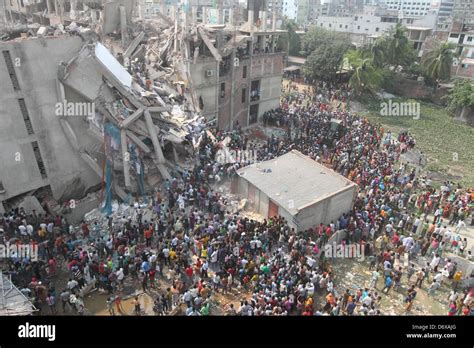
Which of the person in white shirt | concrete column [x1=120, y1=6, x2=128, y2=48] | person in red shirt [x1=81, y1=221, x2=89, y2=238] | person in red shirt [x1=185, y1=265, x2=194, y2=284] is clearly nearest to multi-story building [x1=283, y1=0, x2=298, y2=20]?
concrete column [x1=120, y1=6, x2=128, y2=48]

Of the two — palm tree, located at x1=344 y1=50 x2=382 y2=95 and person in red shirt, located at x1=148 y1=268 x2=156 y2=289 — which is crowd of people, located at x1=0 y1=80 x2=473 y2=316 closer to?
person in red shirt, located at x1=148 y1=268 x2=156 y2=289

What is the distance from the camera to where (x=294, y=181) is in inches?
727

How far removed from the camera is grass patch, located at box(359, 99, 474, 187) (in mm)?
26828

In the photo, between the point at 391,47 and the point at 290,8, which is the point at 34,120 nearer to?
the point at 391,47

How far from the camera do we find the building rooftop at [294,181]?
670 inches

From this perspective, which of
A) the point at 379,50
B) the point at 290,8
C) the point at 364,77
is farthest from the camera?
the point at 290,8

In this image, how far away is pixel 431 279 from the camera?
50.1ft

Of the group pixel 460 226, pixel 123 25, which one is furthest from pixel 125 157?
pixel 460 226

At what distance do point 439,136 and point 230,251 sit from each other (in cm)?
2742

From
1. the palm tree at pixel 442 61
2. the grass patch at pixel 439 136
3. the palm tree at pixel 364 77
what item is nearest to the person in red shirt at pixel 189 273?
the grass patch at pixel 439 136
